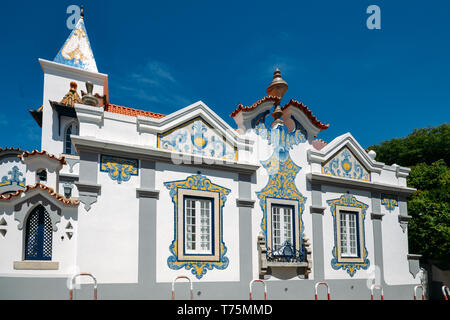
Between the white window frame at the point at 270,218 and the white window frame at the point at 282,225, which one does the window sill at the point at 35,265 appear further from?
the white window frame at the point at 282,225

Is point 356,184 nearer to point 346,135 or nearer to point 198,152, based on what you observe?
point 346,135

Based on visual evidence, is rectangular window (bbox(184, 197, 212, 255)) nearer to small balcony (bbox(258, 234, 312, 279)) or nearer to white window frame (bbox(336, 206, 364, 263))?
small balcony (bbox(258, 234, 312, 279))

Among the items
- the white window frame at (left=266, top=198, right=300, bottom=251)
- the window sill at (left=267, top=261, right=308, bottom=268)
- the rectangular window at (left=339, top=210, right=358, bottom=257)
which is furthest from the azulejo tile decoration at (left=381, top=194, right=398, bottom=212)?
the window sill at (left=267, top=261, right=308, bottom=268)

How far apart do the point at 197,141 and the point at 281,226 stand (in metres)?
4.38

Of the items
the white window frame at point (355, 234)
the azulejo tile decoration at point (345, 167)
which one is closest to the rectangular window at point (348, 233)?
the white window frame at point (355, 234)

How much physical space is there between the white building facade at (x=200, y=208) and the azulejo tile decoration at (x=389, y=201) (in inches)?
2.1

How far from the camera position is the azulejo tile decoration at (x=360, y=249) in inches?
623

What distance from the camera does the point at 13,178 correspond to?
669 inches

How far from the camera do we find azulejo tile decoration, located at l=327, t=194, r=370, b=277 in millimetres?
15817

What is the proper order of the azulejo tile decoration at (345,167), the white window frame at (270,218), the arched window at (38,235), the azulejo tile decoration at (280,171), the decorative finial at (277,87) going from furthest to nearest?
the azulejo tile decoration at (345,167) → the decorative finial at (277,87) → the azulejo tile decoration at (280,171) → the white window frame at (270,218) → the arched window at (38,235)

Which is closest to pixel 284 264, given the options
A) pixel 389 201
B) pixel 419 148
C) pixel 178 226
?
pixel 178 226

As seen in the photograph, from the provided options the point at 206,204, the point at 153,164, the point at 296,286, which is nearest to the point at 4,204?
the point at 153,164

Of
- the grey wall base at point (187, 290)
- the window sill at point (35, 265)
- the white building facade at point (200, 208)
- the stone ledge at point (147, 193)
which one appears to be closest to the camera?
the grey wall base at point (187, 290)

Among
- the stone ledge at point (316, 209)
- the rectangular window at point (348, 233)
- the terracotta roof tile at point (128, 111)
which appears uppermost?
the terracotta roof tile at point (128, 111)
